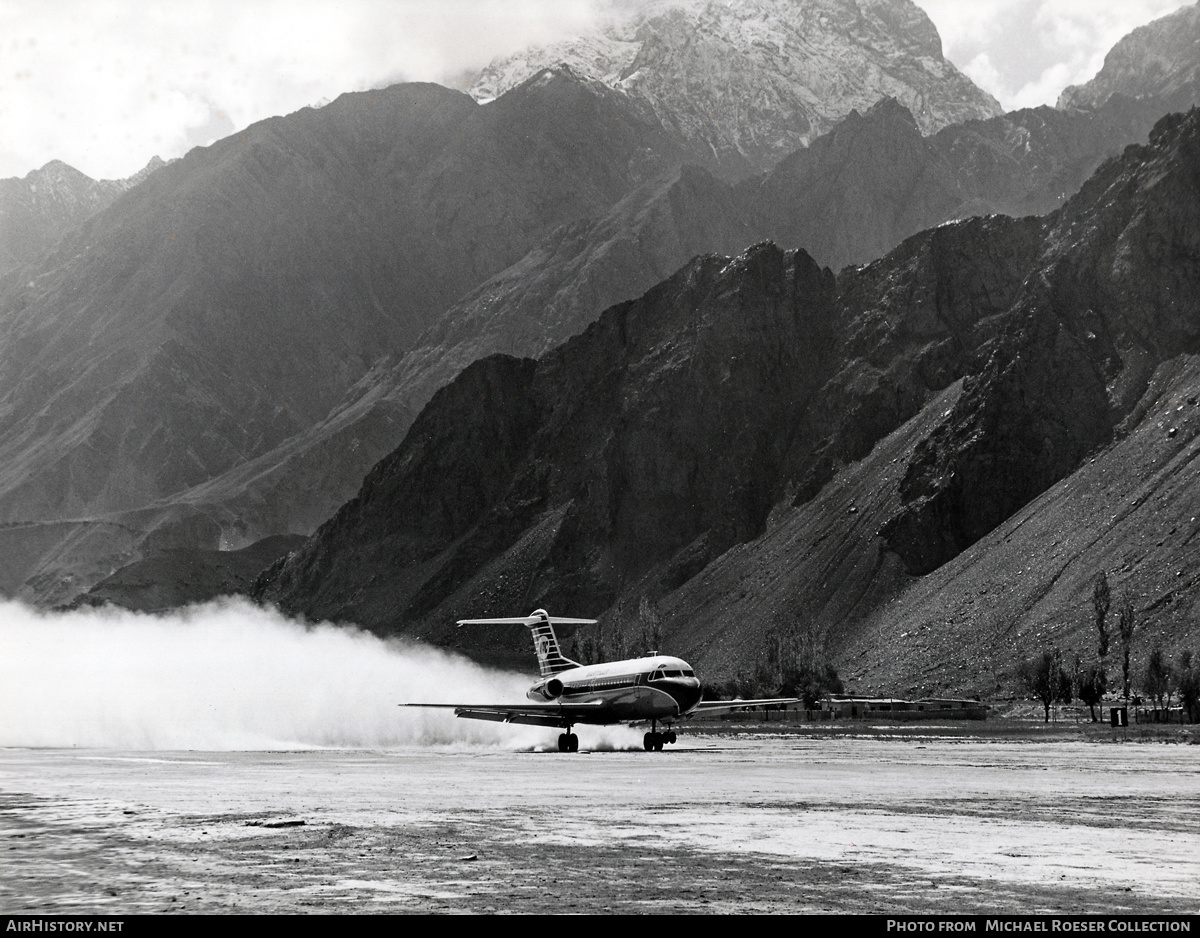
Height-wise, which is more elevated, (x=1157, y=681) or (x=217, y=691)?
(x=217, y=691)

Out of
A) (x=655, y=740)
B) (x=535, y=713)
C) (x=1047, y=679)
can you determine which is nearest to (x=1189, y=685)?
(x=1047, y=679)

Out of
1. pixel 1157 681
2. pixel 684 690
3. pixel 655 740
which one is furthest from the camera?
pixel 1157 681

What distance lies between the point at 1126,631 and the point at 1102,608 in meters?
14.5

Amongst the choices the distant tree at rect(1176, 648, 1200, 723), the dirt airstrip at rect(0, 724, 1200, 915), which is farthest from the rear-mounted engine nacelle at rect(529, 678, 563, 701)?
the distant tree at rect(1176, 648, 1200, 723)

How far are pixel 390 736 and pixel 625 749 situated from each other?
750 inches

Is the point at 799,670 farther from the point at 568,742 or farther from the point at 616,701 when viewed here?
the point at 616,701

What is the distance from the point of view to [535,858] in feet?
86.5

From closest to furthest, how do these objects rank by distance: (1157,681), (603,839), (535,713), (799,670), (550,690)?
1. (603,839)
2. (535,713)
3. (550,690)
4. (1157,681)
5. (799,670)

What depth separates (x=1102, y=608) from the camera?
166500 mm

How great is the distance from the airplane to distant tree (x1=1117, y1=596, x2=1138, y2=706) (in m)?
78.5

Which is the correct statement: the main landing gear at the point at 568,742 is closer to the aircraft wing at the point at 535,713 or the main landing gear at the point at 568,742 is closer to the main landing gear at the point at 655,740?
the aircraft wing at the point at 535,713
